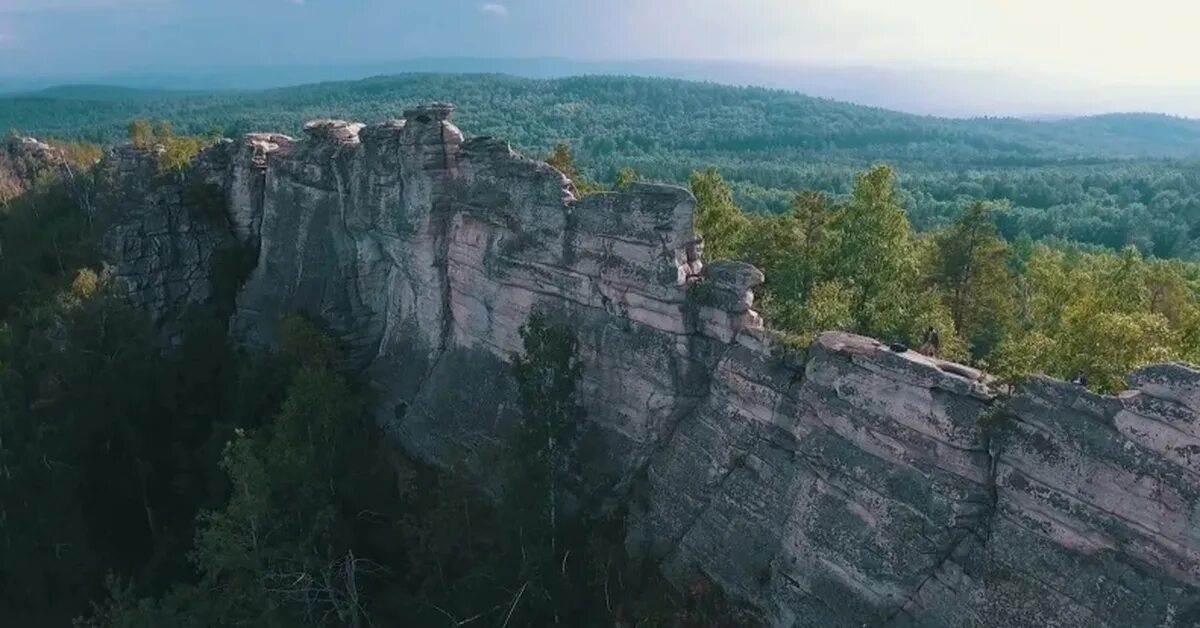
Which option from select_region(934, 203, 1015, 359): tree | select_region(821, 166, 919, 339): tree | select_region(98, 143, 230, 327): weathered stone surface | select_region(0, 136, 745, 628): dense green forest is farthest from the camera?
select_region(98, 143, 230, 327): weathered stone surface

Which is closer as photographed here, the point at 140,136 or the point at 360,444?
the point at 360,444

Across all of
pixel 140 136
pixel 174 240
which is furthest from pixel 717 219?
pixel 140 136

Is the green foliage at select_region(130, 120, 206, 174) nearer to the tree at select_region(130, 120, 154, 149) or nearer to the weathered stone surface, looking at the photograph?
the tree at select_region(130, 120, 154, 149)

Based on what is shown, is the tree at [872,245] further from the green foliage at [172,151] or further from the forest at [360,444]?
the green foliage at [172,151]

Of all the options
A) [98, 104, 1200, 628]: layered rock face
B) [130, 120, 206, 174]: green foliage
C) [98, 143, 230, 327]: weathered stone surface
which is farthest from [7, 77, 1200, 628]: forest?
[130, 120, 206, 174]: green foliage

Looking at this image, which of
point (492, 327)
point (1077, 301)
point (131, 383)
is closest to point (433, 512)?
point (492, 327)

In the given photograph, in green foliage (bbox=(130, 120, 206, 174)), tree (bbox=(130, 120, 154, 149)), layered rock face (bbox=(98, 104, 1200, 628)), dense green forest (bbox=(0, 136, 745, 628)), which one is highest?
tree (bbox=(130, 120, 154, 149))

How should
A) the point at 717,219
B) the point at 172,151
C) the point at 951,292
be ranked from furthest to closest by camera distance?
1. the point at 172,151
2. the point at 717,219
3. the point at 951,292

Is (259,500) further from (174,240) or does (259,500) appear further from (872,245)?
(174,240)
